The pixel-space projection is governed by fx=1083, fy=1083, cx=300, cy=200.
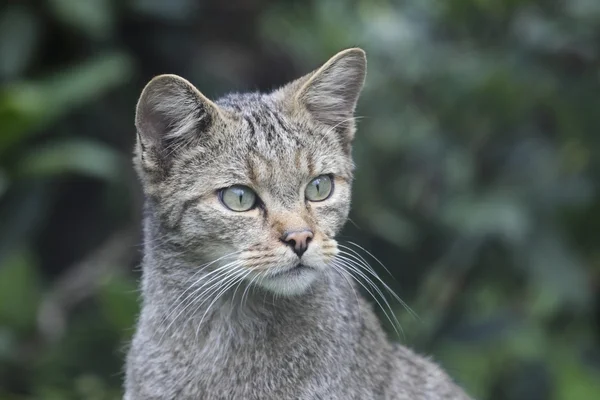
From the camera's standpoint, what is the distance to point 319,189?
4.87m

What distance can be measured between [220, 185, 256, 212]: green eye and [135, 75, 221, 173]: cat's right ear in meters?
0.30

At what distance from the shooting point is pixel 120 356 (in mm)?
7664

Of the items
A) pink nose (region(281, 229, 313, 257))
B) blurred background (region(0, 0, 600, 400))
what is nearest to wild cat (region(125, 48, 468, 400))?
pink nose (region(281, 229, 313, 257))

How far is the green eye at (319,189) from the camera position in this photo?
4840 mm

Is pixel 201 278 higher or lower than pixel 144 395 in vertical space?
higher

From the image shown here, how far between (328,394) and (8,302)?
3.79 m

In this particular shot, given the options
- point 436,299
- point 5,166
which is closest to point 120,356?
point 5,166

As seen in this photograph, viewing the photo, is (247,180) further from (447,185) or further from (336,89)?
(447,185)

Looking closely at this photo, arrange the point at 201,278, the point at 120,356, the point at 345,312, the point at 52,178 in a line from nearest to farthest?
1. the point at 201,278
2. the point at 345,312
3. the point at 120,356
4. the point at 52,178

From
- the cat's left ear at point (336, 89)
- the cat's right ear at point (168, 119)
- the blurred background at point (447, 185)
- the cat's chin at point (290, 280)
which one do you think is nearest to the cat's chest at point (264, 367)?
the cat's chin at point (290, 280)

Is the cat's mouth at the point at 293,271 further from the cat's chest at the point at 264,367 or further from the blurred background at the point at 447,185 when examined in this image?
the blurred background at the point at 447,185

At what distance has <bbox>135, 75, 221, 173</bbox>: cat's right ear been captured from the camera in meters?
4.68

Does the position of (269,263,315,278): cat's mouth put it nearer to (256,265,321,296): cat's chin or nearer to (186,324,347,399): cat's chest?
(256,265,321,296): cat's chin

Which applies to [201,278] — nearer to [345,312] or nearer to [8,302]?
[345,312]
